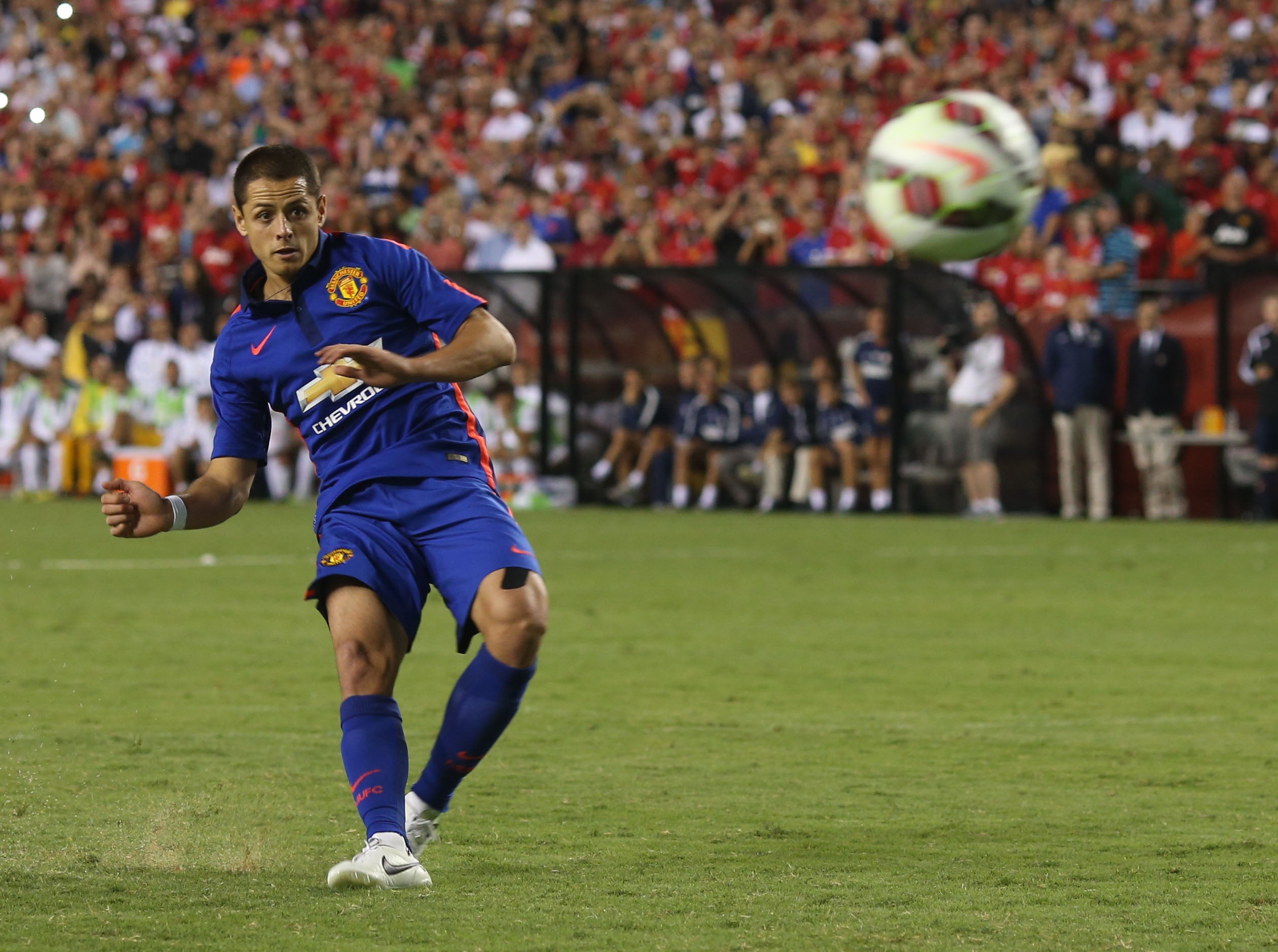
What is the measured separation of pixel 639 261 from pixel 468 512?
15.9 meters

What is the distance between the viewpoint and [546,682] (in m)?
8.27

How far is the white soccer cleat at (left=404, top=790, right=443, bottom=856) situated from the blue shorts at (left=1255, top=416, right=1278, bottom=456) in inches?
543

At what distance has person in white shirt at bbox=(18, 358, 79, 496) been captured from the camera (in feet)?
72.0

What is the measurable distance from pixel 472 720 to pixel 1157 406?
45.9 feet

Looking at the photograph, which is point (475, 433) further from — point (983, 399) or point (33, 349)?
point (33, 349)

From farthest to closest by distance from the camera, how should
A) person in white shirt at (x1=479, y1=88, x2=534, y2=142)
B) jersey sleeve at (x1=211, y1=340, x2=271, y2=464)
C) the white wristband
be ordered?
person in white shirt at (x1=479, y1=88, x2=534, y2=142) → jersey sleeve at (x1=211, y1=340, x2=271, y2=464) → the white wristband

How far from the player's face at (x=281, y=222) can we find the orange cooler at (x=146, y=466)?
52.9 ft

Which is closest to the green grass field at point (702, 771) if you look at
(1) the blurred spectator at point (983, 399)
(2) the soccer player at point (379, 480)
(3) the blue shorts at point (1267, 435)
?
(2) the soccer player at point (379, 480)

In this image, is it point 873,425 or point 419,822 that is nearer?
point 419,822

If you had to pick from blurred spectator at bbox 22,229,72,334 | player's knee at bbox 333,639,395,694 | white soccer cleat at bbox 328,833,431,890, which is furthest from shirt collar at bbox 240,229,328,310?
blurred spectator at bbox 22,229,72,334

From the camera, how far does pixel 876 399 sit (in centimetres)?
1881

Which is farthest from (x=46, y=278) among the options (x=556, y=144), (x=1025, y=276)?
(x=1025, y=276)

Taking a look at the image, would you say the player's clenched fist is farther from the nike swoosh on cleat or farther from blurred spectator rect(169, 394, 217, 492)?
blurred spectator rect(169, 394, 217, 492)

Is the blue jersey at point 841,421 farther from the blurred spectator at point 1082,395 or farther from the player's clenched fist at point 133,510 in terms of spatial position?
the player's clenched fist at point 133,510
